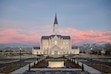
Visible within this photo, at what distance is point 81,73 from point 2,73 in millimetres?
6801

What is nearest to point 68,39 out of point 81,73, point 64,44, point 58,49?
point 64,44

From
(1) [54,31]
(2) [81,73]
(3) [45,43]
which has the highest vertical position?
(1) [54,31]

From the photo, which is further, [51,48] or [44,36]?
[44,36]

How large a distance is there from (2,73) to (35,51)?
65345 millimetres

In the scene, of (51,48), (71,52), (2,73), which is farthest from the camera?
(71,52)

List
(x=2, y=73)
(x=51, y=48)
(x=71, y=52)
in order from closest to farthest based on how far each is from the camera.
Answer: (x=2, y=73), (x=51, y=48), (x=71, y=52)

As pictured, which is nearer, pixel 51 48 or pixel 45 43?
pixel 51 48

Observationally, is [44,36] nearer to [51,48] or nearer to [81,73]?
[51,48]

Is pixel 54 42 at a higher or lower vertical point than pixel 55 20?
lower

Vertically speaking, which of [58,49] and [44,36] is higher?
[44,36]

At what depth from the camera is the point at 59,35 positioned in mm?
84688

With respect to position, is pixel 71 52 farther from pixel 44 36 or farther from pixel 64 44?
pixel 44 36

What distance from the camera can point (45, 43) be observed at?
83.7 m

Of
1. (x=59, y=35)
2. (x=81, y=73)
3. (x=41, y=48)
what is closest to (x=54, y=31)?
(x=59, y=35)
